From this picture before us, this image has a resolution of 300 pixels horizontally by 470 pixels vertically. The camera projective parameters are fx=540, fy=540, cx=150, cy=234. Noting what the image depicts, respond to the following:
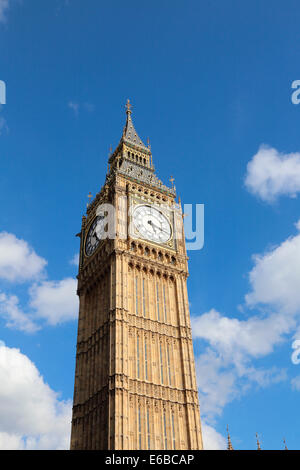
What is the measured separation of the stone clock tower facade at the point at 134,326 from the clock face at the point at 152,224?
14cm

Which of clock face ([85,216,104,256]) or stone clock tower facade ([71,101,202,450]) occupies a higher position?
clock face ([85,216,104,256])

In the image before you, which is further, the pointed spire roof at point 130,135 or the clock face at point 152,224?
the pointed spire roof at point 130,135

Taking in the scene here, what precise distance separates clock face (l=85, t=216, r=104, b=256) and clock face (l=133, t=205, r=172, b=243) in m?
4.22

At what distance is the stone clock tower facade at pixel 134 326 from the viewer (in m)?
46.8

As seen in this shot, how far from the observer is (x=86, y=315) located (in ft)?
190

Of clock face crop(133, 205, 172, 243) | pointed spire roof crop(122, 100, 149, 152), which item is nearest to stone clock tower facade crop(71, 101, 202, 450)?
clock face crop(133, 205, 172, 243)

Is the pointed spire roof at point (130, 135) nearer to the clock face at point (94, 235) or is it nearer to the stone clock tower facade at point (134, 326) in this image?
the stone clock tower facade at point (134, 326)

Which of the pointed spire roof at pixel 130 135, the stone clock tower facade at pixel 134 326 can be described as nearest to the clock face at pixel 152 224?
the stone clock tower facade at pixel 134 326

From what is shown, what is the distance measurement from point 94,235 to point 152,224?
6.87 m

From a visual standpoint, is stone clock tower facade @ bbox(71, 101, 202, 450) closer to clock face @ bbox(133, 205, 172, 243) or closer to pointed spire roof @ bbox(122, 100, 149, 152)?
clock face @ bbox(133, 205, 172, 243)

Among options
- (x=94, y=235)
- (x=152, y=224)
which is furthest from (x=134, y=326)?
(x=94, y=235)

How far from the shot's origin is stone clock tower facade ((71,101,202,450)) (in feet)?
153
